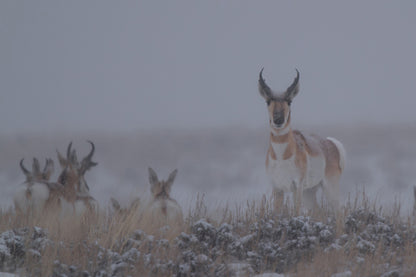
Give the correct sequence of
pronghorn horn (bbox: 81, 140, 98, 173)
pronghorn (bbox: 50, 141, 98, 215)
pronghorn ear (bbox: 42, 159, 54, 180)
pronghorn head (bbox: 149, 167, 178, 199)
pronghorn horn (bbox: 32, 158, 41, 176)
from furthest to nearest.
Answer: pronghorn ear (bbox: 42, 159, 54, 180) → pronghorn horn (bbox: 32, 158, 41, 176) → pronghorn horn (bbox: 81, 140, 98, 173) → pronghorn (bbox: 50, 141, 98, 215) → pronghorn head (bbox: 149, 167, 178, 199)

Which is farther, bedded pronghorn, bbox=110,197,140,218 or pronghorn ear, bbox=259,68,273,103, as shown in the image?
pronghorn ear, bbox=259,68,273,103

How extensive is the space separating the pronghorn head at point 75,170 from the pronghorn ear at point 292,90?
11.3 ft

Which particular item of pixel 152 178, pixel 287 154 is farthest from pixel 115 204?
pixel 287 154

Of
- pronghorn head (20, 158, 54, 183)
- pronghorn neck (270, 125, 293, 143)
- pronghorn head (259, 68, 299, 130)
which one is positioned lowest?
pronghorn head (20, 158, 54, 183)

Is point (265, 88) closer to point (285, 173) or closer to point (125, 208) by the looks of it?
point (285, 173)

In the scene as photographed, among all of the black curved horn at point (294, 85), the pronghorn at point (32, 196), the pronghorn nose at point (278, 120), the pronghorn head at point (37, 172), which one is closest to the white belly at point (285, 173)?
the pronghorn nose at point (278, 120)

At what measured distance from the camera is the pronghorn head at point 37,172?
1000 cm

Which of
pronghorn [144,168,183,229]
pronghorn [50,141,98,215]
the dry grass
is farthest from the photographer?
pronghorn [50,141,98,215]

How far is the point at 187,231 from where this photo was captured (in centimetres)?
752

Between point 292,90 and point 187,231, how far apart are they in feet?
9.14

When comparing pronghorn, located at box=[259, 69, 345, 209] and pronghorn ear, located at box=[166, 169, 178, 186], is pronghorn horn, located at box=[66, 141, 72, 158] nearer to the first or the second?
pronghorn ear, located at box=[166, 169, 178, 186]

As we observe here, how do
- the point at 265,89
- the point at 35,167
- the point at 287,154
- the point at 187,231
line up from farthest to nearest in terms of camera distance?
the point at 35,167, the point at 287,154, the point at 265,89, the point at 187,231

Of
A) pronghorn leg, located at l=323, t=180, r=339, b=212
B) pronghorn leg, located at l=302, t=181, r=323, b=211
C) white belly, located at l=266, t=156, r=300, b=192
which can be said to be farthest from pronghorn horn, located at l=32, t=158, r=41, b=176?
pronghorn leg, located at l=323, t=180, r=339, b=212

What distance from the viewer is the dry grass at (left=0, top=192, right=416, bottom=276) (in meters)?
6.23
